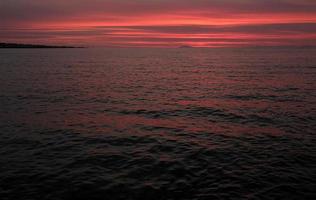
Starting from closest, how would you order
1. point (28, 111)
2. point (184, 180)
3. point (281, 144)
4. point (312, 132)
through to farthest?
point (184, 180)
point (281, 144)
point (312, 132)
point (28, 111)

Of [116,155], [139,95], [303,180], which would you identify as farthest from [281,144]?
[139,95]

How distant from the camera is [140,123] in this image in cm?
2275

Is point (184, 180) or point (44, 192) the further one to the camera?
point (184, 180)

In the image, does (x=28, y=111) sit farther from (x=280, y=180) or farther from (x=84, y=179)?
(x=280, y=180)

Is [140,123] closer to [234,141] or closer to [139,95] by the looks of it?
[234,141]

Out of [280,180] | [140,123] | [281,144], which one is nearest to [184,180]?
[280,180]

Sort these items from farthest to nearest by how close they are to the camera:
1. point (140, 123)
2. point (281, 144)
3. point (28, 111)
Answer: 1. point (28, 111)
2. point (140, 123)
3. point (281, 144)

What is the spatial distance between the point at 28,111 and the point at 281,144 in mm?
22473

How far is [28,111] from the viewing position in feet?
87.2

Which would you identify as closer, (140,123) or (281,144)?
(281,144)

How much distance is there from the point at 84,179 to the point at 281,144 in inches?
481

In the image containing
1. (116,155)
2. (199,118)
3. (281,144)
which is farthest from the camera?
(199,118)

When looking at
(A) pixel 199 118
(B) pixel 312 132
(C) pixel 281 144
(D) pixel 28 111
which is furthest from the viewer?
(D) pixel 28 111

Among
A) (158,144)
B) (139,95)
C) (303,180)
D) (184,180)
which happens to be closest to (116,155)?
(158,144)
